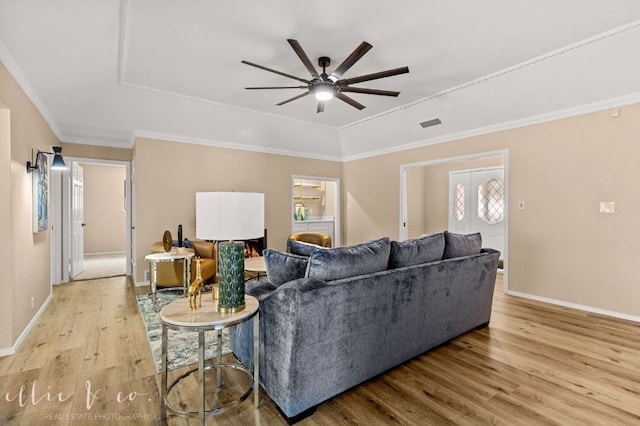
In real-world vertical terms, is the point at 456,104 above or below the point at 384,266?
above

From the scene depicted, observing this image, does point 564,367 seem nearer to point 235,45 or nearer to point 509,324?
point 509,324

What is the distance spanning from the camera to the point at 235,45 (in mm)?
2977

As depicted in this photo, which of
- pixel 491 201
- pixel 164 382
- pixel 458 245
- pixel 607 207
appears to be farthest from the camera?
pixel 491 201

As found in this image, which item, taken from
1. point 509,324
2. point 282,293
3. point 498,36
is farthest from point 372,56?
point 509,324

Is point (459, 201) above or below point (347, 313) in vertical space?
above

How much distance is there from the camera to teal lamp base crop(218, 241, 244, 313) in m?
1.69

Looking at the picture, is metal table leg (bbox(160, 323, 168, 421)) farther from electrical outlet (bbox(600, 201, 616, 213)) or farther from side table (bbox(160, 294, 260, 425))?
electrical outlet (bbox(600, 201, 616, 213))

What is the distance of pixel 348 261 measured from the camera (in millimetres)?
2000

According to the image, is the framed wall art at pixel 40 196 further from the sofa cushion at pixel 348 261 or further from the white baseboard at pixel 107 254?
the white baseboard at pixel 107 254

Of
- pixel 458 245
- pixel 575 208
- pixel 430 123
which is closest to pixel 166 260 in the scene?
pixel 458 245

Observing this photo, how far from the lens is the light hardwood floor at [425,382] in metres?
1.79

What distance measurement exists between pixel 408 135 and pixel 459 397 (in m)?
4.35

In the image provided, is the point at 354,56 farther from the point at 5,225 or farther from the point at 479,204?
the point at 479,204

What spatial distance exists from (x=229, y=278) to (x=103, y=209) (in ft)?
26.6
